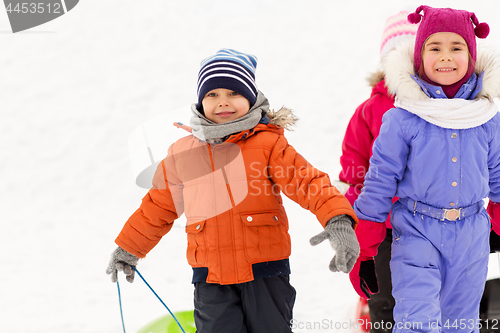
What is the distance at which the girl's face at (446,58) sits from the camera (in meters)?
1.75

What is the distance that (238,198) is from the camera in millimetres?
1831

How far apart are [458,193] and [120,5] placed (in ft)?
20.6

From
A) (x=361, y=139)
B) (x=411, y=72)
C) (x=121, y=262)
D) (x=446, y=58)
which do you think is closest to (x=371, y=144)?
(x=361, y=139)

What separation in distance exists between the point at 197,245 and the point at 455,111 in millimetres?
1086

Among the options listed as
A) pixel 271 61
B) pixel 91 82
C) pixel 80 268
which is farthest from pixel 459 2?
pixel 80 268

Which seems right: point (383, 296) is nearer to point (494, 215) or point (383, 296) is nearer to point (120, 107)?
point (494, 215)

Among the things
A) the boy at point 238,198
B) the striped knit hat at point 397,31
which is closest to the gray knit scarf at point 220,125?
the boy at point 238,198

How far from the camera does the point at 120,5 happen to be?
689 cm

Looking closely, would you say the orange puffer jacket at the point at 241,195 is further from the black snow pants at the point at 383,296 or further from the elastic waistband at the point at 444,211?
the black snow pants at the point at 383,296

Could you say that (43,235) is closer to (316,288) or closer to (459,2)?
(316,288)

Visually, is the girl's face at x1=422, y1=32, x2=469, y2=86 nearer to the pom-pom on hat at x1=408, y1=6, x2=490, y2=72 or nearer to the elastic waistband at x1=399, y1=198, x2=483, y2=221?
the pom-pom on hat at x1=408, y1=6, x2=490, y2=72

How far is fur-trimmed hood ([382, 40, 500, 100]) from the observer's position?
5.79 feet

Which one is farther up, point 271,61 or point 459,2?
point 459,2

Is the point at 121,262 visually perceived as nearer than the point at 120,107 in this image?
Yes
